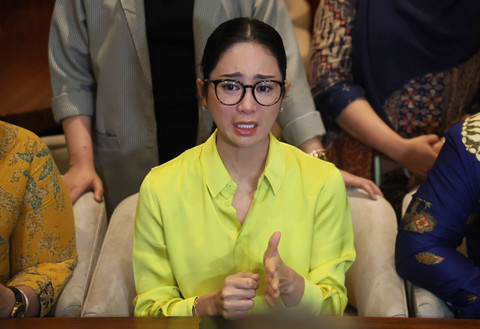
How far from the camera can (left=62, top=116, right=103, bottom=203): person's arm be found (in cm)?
178

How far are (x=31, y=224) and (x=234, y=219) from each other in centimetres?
47

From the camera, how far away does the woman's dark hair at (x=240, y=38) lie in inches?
49.4

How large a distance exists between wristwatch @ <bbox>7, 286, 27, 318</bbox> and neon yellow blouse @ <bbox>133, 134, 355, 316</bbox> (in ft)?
0.79

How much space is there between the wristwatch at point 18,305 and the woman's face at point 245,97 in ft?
1.82

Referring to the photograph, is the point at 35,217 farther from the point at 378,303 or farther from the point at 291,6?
the point at 291,6

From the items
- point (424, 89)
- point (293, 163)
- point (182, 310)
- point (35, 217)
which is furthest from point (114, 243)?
point (424, 89)

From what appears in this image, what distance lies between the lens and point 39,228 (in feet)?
4.81

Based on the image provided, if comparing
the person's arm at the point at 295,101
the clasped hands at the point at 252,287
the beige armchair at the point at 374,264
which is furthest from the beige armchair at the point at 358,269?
the clasped hands at the point at 252,287

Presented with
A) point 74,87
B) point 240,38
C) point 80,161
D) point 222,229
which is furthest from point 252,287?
point 74,87

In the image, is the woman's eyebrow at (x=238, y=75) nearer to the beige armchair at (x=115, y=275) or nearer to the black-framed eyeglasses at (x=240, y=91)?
the black-framed eyeglasses at (x=240, y=91)

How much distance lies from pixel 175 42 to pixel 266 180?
618mm

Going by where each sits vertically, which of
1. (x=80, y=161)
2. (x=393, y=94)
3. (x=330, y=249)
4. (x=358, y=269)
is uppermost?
(x=393, y=94)

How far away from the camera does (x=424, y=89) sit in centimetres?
202

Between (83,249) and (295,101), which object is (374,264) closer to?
(295,101)
